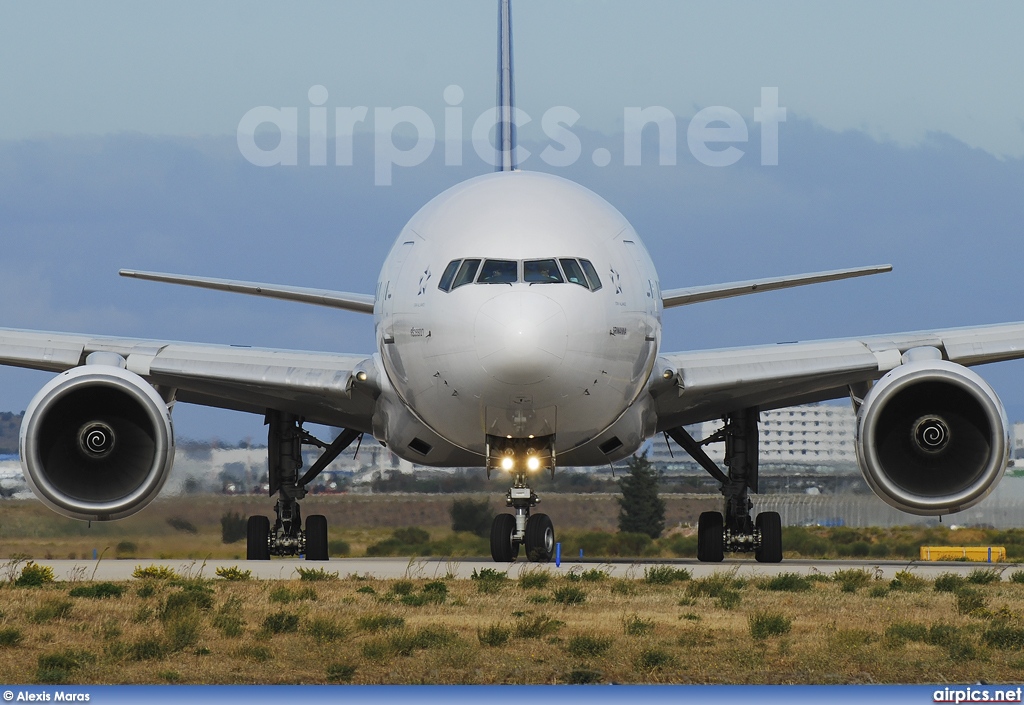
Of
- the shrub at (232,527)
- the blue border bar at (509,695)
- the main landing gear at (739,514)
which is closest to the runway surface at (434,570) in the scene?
the main landing gear at (739,514)

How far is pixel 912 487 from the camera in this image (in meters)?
16.1

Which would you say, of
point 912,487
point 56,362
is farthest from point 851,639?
point 56,362

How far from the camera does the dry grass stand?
9.06m

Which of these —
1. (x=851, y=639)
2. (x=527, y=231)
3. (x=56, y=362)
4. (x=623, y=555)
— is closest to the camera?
(x=851, y=639)

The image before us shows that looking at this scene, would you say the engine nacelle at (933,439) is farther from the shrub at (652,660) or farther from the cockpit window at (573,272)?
the shrub at (652,660)

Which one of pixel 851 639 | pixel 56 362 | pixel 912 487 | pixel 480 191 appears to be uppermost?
pixel 480 191

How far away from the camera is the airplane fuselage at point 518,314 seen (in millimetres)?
13633

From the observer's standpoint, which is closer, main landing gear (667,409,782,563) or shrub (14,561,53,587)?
shrub (14,561,53,587)

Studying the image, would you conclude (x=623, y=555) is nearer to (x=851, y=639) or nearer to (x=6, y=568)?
(x=6, y=568)

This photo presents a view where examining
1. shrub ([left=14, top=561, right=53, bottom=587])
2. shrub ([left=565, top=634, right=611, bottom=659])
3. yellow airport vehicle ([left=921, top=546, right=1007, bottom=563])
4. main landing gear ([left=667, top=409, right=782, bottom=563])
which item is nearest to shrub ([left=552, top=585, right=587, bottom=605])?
shrub ([left=565, top=634, right=611, bottom=659])

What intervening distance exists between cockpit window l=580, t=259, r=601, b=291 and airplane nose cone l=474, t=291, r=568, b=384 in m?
0.74

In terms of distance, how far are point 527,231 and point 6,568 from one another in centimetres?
821

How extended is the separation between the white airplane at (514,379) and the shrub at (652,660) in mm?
4430

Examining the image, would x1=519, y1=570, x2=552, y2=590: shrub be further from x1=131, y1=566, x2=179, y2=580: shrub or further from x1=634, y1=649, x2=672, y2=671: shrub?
x1=634, y1=649, x2=672, y2=671: shrub
